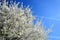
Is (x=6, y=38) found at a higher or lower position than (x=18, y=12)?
lower

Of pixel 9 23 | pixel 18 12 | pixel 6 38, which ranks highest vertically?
pixel 18 12

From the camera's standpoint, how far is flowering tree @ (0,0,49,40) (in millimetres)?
10469

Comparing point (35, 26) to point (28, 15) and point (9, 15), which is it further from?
point (9, 15)

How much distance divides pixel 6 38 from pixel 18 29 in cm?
72

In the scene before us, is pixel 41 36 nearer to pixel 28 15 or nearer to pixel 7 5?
pixel 28 15

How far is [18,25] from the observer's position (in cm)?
1065

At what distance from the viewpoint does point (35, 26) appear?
11.5m

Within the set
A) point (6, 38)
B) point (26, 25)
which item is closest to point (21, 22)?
point (26, 25)

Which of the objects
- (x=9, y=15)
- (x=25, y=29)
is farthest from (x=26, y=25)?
(x=9, y=15)

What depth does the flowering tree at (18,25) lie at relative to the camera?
10.5 meters

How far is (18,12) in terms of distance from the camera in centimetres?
1117

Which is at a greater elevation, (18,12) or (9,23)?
(18,12)

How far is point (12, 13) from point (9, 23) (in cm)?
62

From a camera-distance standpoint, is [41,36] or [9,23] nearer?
[9,23]
